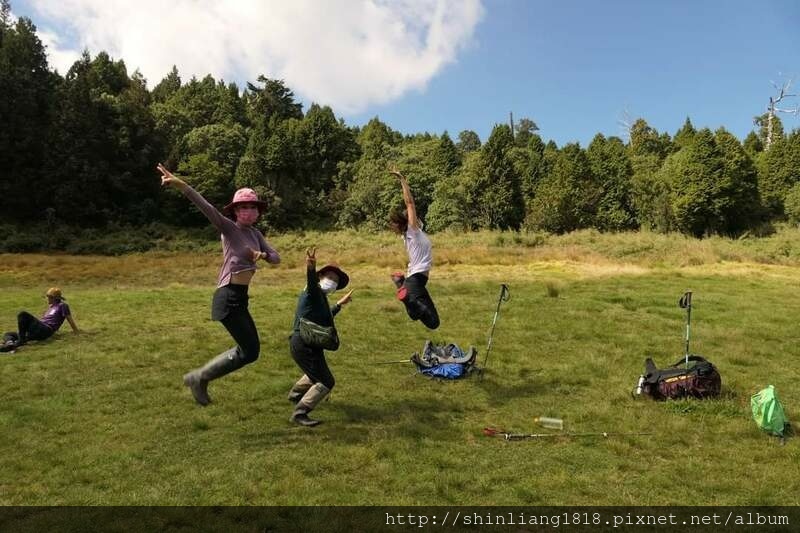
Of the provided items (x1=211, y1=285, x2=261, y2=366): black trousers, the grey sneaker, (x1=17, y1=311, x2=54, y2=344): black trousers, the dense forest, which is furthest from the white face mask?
the dense forest

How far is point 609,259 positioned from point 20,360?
34.1 meters

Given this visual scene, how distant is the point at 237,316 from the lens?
741 centimetres

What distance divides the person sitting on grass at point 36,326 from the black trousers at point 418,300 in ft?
30.6

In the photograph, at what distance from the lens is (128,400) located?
9281 mm

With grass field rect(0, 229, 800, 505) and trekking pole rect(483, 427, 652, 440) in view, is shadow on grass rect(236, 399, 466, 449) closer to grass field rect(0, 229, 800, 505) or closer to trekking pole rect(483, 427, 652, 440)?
grass field rect(0, 229, 800, 505)

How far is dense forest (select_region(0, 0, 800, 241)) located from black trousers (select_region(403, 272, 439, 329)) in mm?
51980

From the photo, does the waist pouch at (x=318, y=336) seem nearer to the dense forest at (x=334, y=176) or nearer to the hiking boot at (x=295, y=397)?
the hiking boot at (x=295, y=397)

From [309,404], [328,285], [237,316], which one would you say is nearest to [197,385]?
[237,316]

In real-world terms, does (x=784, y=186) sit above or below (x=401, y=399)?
above

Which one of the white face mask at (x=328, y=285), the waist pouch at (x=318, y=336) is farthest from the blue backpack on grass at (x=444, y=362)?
the waist pouch at (x=318, y=336)

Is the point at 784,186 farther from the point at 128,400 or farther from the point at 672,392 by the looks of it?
the point at 128,400

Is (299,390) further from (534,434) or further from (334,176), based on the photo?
(334,176)

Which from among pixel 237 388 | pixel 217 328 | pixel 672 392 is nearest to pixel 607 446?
pixel 672 392

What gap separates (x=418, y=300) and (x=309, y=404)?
2758 mm
